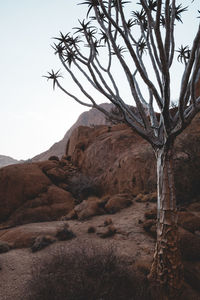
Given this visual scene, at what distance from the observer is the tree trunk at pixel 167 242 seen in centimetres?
358

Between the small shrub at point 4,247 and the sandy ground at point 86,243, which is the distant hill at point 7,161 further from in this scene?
the small shrub at point 4,247

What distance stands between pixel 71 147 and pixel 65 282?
1854 centimetres

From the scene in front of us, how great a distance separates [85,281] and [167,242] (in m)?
1.64

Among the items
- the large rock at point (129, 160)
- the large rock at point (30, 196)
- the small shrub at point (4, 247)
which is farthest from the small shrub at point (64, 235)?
the large rock at point (129, 160)

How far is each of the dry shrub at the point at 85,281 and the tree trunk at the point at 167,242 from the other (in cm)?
37

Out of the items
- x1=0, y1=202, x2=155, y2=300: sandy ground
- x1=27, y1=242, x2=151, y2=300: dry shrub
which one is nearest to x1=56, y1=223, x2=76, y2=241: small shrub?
x1=0, y1=202, x2=155, y2=300: sandy ground

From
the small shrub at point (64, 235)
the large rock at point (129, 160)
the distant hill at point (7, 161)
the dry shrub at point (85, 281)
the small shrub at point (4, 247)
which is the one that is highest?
the distant hill at point (7, 161)

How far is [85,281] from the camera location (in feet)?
10.3

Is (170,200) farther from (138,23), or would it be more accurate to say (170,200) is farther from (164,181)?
(138,23)

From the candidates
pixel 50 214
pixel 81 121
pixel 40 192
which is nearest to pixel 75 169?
pixel 40 192

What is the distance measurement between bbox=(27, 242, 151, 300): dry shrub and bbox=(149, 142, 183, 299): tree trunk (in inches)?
14.7

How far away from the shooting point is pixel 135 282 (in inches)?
138

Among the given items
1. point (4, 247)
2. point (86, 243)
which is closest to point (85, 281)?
point (86, 243)

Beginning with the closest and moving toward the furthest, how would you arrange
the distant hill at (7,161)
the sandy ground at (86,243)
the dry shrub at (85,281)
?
the dry shrub at (85,281) → the sandy ground at (86,243) → the distant hill at (7,161)
